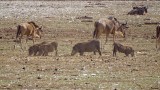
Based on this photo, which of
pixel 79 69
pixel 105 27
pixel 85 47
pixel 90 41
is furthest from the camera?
pixel 105 27

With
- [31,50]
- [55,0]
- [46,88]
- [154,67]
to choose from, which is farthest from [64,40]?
[55,0]

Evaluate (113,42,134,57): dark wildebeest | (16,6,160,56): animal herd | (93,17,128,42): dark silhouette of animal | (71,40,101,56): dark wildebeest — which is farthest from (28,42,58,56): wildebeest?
(93,17,128,42): dark silhouette of animal

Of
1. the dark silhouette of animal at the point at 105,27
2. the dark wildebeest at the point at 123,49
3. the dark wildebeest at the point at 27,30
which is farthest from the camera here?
the dark wildebeest at the point at 27,30

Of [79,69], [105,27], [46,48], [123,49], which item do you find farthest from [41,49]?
[105,27]

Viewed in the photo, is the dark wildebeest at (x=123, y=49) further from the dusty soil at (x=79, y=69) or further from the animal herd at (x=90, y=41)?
the dusty soil at (x=79, y=69)

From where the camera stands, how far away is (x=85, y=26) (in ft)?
106

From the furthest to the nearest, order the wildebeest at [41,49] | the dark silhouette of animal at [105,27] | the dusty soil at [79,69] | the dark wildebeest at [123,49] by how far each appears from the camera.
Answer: the dark silhouette of animal at [105,27] < the dark wildebeest at [123,49] < the wildebeest at [41,49] < the dusty soil at [79,69]

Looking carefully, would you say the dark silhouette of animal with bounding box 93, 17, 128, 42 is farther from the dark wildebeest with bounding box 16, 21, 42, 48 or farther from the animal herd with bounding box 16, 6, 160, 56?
the dark wildebeest with bounding box 16, 21, 42, 48

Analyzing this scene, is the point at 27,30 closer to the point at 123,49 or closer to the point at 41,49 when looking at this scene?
the point at 41,49

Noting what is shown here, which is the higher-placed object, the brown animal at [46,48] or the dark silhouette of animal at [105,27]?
the dark silhouette of animal at [105,27]

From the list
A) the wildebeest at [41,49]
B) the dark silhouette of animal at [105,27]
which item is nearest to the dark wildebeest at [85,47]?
the wildebeest at [41,49]

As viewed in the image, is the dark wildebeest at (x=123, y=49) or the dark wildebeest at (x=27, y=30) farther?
the dark wildebeest at (x=27, y=30)

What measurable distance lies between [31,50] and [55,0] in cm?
5593

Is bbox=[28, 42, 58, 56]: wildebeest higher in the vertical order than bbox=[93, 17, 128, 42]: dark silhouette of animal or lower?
lower
